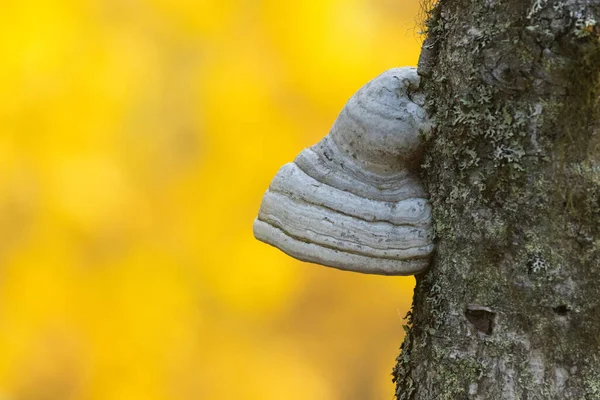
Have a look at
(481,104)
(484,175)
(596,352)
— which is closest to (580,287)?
(596,352)

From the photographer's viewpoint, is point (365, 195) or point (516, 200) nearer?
point (516, 200)

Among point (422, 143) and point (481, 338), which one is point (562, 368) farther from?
point (422, 143)

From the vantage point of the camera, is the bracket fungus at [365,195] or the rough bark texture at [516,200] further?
the bracket fungus at [365,195]

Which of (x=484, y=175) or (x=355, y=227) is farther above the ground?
(x=484, y=175)

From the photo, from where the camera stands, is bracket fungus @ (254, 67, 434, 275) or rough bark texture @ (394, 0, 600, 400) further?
bracket fungus @ (254, 67, 434, 275)
